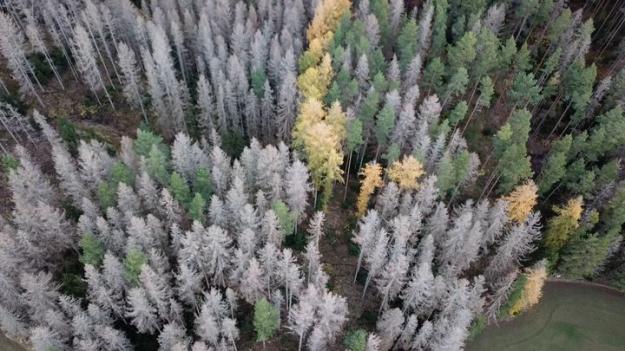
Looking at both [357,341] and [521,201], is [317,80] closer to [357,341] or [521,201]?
[521,201]

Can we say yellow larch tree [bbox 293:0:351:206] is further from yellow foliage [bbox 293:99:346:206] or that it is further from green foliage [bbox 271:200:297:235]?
green foliage [bbox 271:200:297:235]

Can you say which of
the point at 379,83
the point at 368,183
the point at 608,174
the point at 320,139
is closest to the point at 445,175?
the point at 368,183

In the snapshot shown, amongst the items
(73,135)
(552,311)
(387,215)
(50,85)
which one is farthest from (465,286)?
(50,85)

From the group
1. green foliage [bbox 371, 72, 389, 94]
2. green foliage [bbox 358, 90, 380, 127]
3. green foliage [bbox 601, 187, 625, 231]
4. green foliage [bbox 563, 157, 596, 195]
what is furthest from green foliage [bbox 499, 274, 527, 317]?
green foliage [bbox 371, 72, 389, 94]

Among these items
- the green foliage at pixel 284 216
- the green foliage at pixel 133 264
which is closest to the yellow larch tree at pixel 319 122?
the green foliage at pixel 284 216

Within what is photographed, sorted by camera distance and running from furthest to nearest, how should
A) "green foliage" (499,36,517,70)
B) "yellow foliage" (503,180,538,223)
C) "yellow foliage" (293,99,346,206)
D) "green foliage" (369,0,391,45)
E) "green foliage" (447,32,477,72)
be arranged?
"green foliage" (369,0,391,45)
"green foliage" (499,36,517,70)
"green foliage" (447,32,477,72)
"yellow foliage" (503,180,538,223)
"yellow foliage" (293,99,346,206)
